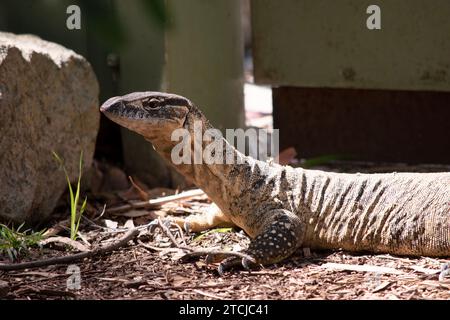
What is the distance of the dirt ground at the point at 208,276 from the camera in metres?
4.61

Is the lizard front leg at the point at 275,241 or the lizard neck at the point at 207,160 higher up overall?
the lizard neck at the point at 207,160

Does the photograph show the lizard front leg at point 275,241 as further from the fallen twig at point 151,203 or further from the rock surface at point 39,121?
the rock surface at point 39,121

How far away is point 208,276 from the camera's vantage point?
195 inches

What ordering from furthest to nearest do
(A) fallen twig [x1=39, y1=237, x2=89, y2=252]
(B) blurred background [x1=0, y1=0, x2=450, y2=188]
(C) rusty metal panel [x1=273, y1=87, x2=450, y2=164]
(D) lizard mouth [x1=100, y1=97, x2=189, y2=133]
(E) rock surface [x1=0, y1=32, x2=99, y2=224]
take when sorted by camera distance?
(C) rusty metal panel [x1=273, y1=87, x2=450, y2=164], (B) blurred background [x1=0, y1=0, x2=450, y2=188], (E) rock surface [x1=0, y1=32, x2=99, y2=224], (A) fallen twig [x1=39, y1=237, x2=89, y2=252], (D) lizard mouth [x1=100, y1=97, x2=189, y2=133]

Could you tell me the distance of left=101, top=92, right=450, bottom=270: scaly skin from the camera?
5.20m

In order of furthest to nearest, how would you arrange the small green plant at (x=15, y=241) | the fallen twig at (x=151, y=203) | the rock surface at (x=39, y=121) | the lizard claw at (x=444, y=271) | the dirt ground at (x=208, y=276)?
the fallen twig at (x=151, y=203) → the rock surface at (x=39, y=121) → the small green plant at (x=15, y=241) → the lizard claw at (x=444, y=271) → the dirt ground at (x=208, y=276)

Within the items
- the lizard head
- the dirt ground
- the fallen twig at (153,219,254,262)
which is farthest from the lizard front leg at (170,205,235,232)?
the lizard head

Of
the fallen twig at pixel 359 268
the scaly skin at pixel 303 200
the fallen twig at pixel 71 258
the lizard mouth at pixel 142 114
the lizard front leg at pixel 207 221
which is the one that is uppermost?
the lizard mouth at pixel 142 114

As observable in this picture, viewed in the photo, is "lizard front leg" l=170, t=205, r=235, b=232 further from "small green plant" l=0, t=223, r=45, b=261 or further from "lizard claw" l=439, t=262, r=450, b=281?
"lizard claw" l=439, t=262, r=450, b=281

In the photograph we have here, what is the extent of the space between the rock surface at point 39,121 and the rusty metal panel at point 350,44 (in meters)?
1.85

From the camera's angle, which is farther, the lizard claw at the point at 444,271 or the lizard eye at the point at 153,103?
the lizard eye at the point at 153,103

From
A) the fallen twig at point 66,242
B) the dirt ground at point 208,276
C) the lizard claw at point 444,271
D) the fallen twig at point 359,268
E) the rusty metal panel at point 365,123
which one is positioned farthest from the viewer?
the rusty metal panel at point 365,123

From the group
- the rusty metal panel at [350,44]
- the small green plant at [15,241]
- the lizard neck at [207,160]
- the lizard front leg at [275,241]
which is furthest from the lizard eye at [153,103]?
the rusty metal panel at [350,44]

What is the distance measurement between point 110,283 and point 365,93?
12.0 feet
